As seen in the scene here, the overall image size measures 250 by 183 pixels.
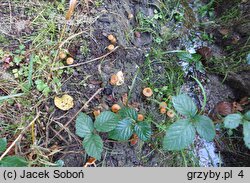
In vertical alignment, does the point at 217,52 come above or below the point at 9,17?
below

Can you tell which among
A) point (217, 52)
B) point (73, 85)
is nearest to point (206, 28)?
point (217, 52)

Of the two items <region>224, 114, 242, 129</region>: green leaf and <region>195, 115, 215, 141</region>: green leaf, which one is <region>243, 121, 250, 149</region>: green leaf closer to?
<region>224, 114, 242, 129</region>: green leaf

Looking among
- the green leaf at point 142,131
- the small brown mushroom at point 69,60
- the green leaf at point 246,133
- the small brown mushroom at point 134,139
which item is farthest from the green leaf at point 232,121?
the small brown mushroom at point 69,60

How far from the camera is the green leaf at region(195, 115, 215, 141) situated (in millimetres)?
1297

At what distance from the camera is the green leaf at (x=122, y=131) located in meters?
1.45

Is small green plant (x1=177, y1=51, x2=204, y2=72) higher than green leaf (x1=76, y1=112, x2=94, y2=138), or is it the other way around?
small green plant (x1=177, y1=51, x2=204, y2=72)

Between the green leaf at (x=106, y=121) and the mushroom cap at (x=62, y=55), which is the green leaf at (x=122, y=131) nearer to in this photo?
the green leaf at (x=106, y=121)

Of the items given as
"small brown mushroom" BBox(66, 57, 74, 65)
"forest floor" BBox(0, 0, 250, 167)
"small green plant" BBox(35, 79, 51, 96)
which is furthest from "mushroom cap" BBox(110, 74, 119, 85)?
"small green plant" BBox(35, 79, 51, 96)

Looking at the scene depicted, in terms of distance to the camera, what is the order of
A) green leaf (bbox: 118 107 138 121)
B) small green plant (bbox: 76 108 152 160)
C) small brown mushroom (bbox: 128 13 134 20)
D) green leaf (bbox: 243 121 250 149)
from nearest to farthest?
green leaf (bbox: 243 121 250 149) < small green plant (bbox: 76 108 152 160) < green leaf (bbox: 118 107 138 121) < small brown mushroom (bbox: 128 13 134 20)

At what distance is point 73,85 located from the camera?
1.63 meters

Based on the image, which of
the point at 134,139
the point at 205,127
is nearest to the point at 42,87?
the point at 134,139
